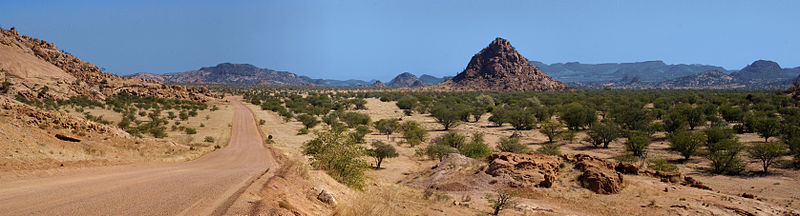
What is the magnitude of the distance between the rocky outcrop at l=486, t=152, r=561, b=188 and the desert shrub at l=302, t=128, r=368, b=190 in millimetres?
6277

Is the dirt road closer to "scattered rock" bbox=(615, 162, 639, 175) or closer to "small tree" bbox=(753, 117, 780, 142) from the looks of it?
"scattered rock" bbox=(615, 162, 639, 175)

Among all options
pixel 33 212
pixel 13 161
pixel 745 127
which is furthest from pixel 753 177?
pixel 13 161

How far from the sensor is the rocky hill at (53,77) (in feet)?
159

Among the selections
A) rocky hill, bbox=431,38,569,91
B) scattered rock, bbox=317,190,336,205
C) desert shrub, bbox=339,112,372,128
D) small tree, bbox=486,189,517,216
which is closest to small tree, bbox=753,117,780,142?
small tree, bbox=486,189,517,216

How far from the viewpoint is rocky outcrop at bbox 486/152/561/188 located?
15039 millimetres

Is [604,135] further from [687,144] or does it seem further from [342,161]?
[342,161]

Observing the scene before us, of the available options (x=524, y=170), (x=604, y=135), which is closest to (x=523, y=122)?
(x=604, y=135)

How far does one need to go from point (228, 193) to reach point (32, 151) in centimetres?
961

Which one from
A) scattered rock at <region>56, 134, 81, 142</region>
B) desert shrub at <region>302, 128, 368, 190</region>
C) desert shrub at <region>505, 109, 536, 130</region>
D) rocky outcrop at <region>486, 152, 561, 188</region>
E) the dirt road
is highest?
scattered rock at <region>56, 134, 81, 142</region>

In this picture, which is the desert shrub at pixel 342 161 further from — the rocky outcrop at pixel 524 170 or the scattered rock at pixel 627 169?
the scattered rock at pixel 627 169

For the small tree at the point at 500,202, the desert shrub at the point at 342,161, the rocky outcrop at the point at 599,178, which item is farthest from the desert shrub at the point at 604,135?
the desert shrub at the point at 342,161

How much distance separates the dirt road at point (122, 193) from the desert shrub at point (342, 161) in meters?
3.24

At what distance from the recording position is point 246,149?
2283cm

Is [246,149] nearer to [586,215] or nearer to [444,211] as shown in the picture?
[444,211]
